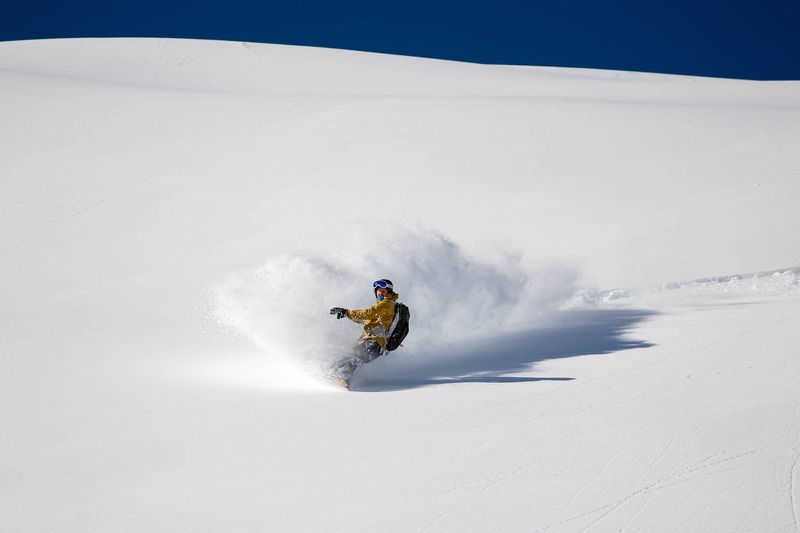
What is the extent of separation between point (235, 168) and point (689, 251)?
11.7m

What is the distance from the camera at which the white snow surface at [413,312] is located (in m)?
6.24

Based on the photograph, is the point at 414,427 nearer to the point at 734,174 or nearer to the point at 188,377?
the point at 188,377

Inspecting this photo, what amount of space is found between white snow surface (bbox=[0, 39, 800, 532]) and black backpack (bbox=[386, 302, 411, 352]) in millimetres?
409

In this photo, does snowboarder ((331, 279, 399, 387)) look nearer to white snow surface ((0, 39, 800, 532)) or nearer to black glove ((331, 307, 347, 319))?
black glove ((331, 307, 347, 319))

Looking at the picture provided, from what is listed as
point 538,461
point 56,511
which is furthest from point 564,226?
point 56,511

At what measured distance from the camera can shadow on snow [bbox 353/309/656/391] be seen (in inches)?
357

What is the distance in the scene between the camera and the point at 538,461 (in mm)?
6508

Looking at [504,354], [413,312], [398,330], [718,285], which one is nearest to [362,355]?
[398,330]

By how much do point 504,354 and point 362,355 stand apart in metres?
1.89

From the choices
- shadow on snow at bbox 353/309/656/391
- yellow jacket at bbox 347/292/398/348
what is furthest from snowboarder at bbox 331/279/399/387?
shadow on snow at bbox 353/309/656/391

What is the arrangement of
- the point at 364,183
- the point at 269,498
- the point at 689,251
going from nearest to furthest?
the point at 269,498 < the point at 689,251 < the point at 364,183

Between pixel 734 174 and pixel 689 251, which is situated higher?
pixel 734 174

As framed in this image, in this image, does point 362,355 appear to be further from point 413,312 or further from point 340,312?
point 413,312

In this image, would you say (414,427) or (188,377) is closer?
(414,427)
